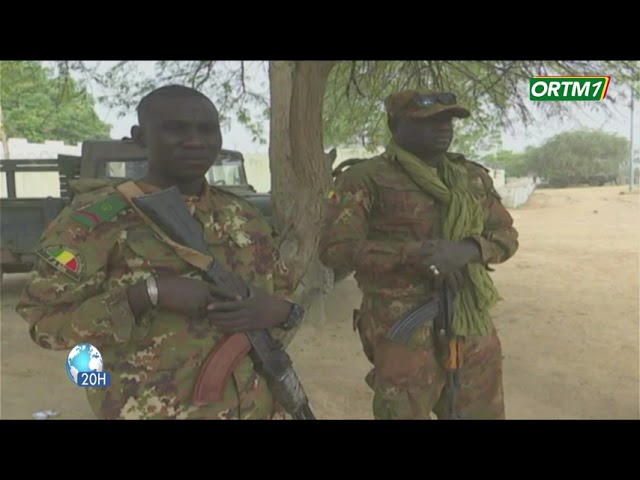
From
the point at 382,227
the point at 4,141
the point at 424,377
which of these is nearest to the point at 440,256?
the point at 382,227

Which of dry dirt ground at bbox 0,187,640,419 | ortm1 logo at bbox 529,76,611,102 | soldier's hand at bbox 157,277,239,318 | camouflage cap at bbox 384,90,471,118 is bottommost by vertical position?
dry dirt ground at bbox 0,187,640,419

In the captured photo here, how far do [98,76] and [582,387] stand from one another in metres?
3.15

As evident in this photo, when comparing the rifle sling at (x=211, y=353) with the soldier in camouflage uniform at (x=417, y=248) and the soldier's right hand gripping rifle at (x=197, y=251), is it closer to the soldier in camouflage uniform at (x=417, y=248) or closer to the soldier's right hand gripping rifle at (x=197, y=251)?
the soldier's right hand gripping rifle at (x=197, y=251)

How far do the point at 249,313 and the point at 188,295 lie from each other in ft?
0.56

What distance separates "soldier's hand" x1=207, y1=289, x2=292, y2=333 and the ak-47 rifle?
0.59m

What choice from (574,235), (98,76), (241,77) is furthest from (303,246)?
(574,235)

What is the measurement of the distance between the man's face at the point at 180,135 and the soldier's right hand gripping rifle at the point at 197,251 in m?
0.07

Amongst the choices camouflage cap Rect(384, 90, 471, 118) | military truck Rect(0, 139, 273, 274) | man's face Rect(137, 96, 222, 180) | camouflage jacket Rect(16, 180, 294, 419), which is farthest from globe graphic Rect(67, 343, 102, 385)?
military truck Rect(0, 139, 273, 274)

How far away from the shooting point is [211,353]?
157 cm

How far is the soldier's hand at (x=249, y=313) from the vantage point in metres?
1.52

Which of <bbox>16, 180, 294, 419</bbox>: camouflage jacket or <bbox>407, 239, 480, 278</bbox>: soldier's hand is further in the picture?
<bbox>407, 239, 480, 278</bbox>: soldier's hand

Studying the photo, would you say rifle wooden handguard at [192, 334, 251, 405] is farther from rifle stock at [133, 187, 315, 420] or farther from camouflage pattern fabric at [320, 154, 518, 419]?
camouflage pattern fabric at [320, 154, 518, 419]

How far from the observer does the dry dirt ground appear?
3.27m

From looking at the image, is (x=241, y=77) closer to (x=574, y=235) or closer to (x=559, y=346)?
(x=559, y=346)
